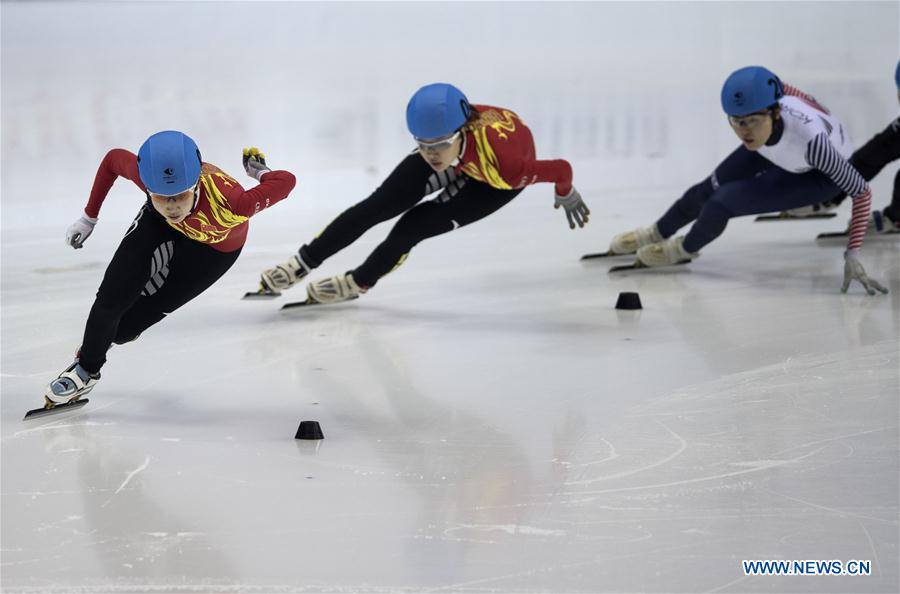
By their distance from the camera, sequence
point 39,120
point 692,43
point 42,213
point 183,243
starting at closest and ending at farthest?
point 183,243
point 42,213
point 39,120
point 692,43

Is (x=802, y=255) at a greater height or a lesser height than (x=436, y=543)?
lesser

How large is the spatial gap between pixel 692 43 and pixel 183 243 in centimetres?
900

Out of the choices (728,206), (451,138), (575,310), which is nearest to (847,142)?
(728,206)

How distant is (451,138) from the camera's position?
4.17m

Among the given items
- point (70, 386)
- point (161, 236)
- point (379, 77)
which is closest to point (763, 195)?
point (161, 236)

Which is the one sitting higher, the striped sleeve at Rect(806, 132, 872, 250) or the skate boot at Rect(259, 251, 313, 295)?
the striped sleeve at Rect(806, 132, 872, 250)

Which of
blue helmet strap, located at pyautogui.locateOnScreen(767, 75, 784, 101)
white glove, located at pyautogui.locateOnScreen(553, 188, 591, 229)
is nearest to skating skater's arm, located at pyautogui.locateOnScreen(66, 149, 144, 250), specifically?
white glove, located at pyautogui.locateOnScreen(553, 188, 591, 229)

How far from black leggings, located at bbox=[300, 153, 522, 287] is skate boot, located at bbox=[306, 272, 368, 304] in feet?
0.16

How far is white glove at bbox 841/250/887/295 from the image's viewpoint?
15.4ft

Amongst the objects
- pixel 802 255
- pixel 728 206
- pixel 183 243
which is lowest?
pixel 802 255

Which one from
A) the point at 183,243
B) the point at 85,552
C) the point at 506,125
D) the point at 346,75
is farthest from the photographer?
the point at 346,75

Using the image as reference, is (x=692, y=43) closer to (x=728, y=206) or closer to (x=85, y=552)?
(x=728, y=206)

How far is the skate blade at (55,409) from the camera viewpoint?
10.8 ft

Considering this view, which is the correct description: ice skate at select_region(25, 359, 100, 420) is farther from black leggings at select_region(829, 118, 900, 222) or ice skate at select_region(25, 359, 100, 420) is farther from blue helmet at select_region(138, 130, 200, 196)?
black leggings at select_region(829, 118, 900, 222)
